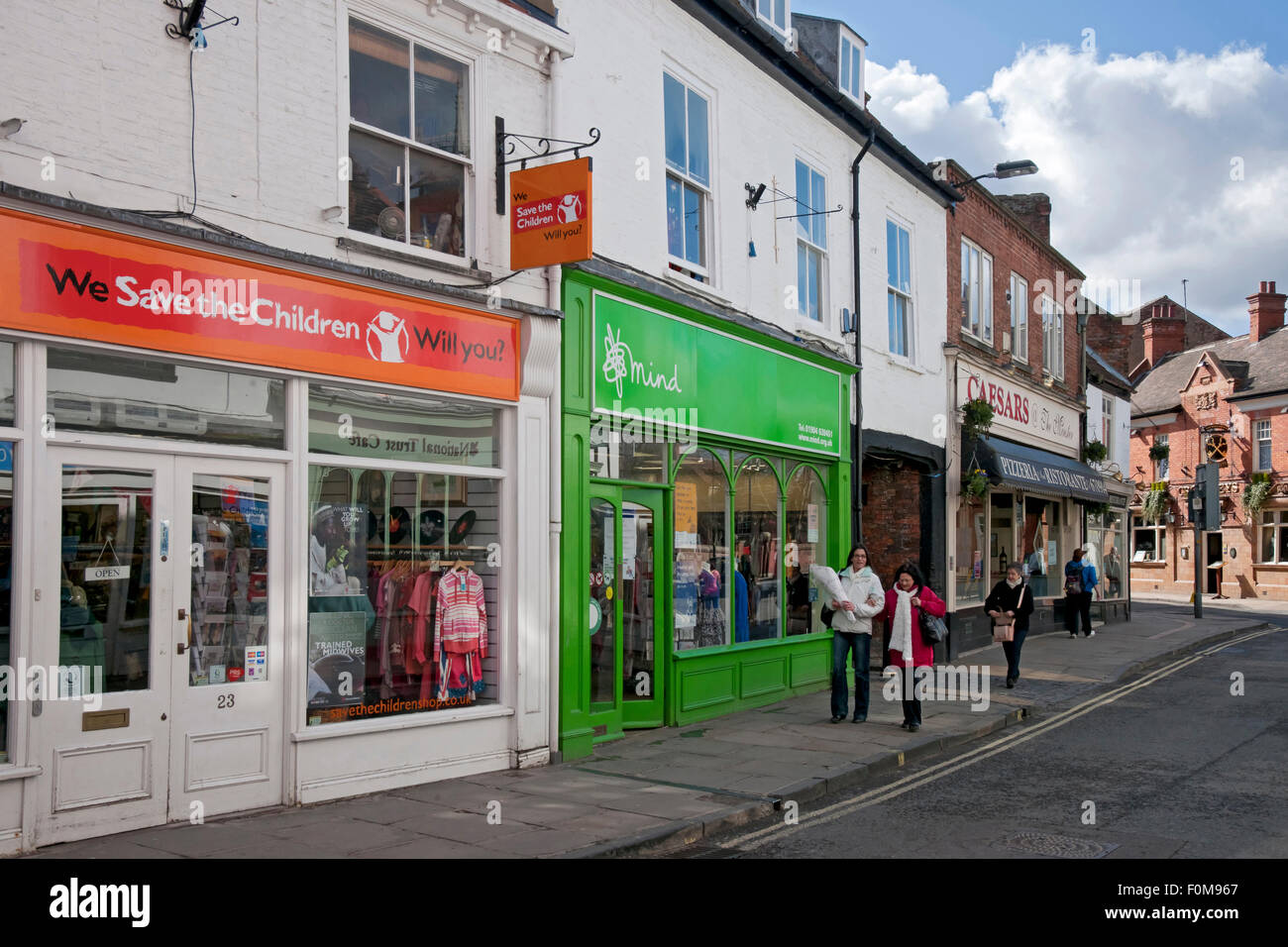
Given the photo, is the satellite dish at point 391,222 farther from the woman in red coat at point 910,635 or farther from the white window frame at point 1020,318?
the white window frame at point 1020,318

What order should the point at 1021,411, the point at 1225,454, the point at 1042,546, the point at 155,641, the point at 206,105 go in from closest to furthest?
the point at 155,641 → the point at 206,105 → the point at 1021,411 → the point at 1042,546 → the point at 1225,454

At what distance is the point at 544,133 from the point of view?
1038 cm

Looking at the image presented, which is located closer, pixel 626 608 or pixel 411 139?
pixel 411 139

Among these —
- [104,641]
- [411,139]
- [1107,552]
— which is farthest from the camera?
[1107,552]

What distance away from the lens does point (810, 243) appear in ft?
50.7

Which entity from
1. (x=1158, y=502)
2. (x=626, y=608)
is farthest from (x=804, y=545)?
(x=1158, y=502)

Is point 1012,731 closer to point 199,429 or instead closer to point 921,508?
point 921,508

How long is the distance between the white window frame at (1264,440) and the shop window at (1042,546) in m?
22.4

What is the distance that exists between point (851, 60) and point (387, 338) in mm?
12296

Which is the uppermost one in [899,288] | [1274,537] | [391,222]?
[899,288]

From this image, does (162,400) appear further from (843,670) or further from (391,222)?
(843,670)

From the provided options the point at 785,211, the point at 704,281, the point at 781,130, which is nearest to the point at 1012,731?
the point at 704,281

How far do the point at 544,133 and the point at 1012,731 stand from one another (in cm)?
803
